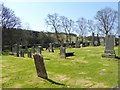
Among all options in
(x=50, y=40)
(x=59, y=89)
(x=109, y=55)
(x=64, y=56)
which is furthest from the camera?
(x=50, y=40)

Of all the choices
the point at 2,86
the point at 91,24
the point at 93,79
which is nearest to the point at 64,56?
the point at 93,79

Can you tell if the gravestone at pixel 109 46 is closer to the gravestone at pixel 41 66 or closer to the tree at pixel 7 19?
the gravestone at pixel 41 66

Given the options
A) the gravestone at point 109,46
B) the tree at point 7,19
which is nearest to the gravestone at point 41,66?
the gravestone at point 109,46

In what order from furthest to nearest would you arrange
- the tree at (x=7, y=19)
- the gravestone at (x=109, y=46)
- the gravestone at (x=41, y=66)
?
the tree at (x=7, y=19) → the gravestone at (x=109, y=46) → the gravestone at (x=41, y=66)

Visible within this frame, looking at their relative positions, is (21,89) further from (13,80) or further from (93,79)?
(93,79)

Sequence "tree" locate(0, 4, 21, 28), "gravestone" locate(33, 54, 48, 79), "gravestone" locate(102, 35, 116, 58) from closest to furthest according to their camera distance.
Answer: "gravestone" locate(33, 54, 48, 79) < "gravestone" locate(102, 35, 116, 58) < "tree" locate(0, 4, 21, 28)

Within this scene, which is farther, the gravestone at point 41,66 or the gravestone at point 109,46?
the gravestone at point 109,46

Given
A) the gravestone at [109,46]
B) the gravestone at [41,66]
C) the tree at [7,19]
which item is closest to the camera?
the gravestone at [41,66]

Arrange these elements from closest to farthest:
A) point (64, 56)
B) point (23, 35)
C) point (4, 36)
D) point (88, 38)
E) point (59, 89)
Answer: point (59, 89) < point (64, 56) < point (4, 36) < point (23, 35) < point (88, 38)

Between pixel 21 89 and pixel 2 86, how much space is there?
1.13 metres

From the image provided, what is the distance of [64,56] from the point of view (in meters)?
21.9

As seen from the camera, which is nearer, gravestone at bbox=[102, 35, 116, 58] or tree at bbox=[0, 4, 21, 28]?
gravestone at bbox=[102, 35, 116, 58]

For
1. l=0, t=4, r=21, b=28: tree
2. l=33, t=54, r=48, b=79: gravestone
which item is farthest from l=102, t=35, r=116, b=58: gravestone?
l=0, t=4, r=21, b=28: tree

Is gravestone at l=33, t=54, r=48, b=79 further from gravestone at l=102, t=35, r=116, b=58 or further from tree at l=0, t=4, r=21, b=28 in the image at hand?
tree at l=0, t=4, r=21, b=28
